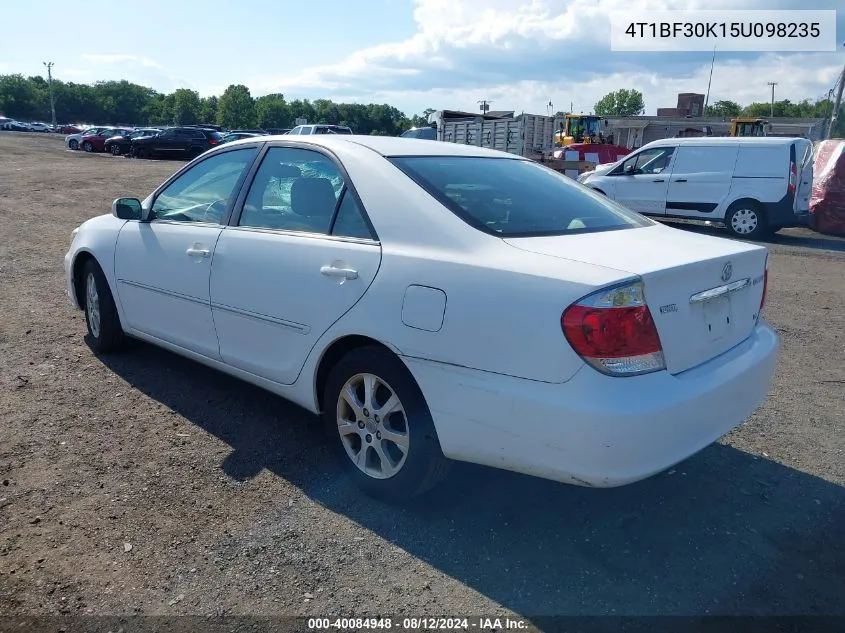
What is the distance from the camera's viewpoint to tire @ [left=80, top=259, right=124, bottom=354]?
4.97m

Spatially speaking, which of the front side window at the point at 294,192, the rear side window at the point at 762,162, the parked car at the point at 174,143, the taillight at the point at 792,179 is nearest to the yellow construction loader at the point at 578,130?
the parked car at the point at 174,143

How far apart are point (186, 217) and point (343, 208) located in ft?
4.72

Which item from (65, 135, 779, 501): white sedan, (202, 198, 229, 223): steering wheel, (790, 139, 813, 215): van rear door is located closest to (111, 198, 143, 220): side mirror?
(65, 135, 779, 501): white sedan

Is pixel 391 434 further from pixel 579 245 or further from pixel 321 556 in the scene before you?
pixel 579 245

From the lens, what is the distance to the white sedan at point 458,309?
252 cm

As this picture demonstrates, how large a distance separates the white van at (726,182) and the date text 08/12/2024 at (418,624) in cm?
1264

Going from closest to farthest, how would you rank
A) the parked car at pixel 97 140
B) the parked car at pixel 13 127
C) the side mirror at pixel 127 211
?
the side mirror at pixel 127 211 < the parked car at pixel 97 140 < the parked car at pixel 13 127

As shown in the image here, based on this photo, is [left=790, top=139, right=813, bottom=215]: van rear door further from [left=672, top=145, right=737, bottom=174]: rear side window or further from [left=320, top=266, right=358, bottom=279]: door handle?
[left=320, top=266, right=358, bottom=279]: door handle

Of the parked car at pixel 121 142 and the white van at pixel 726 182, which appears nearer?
the white van at pixel 726 182

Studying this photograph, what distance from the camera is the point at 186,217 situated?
14.2 feet

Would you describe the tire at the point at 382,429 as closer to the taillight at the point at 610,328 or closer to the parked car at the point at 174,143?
the taillight at the point at 610,328

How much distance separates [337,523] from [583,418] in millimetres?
1255

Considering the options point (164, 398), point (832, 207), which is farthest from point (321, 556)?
point (832, 207)

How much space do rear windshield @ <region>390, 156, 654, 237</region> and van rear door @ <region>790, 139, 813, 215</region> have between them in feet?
35.9
